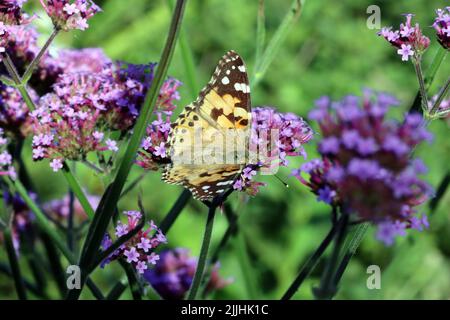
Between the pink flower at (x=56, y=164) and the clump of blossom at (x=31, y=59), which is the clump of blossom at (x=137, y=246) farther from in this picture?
the clump of blossom at (x=31, y=59)

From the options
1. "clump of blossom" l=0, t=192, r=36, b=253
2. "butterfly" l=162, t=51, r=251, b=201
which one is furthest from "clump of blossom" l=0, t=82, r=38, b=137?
"butterfly" l=162, t=51, r=251, b=201

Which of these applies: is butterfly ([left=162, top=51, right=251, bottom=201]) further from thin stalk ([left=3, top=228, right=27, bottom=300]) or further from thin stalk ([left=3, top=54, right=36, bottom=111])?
thin stalk ([left=3, top=228, right=27, bottom=300])

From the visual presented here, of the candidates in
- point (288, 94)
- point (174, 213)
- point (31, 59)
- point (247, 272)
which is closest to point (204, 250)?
point (174, 213)

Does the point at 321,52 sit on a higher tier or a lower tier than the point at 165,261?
higher

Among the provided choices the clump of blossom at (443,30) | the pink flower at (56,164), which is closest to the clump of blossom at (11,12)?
the pink flower at (56,164)

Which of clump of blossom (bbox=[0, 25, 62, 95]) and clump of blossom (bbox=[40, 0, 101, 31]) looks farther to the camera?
clump of blossom (bbox=[0, 25, 62, 95])

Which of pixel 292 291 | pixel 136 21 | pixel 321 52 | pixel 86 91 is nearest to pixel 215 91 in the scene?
pixel 86 91

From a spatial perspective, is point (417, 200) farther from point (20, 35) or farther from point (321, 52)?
point (321, 52)
